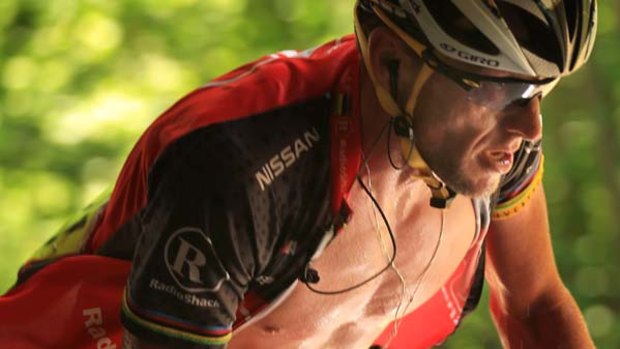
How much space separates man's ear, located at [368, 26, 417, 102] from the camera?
1644 millimetres

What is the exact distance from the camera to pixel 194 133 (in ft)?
5.05

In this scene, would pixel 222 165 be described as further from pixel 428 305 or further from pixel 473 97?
pixel 428 305

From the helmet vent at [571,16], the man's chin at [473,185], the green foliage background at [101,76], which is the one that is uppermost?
the helmet vent at [571,16]

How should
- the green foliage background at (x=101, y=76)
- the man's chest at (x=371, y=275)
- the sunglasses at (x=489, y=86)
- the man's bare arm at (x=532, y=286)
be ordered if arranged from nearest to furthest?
the sunglasses at (x=489, y=86), the man's chest at (x=371, y=275), the man's bare arm at (x=532, y=286), the green foliage background at (x=101, y=76)

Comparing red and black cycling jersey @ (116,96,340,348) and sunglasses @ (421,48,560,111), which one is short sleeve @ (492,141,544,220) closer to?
sunglasses @ (421,48,560,111)

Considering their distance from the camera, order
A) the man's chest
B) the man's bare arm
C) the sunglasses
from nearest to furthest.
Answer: the sunglasses < the man's chest < the man's bare arm

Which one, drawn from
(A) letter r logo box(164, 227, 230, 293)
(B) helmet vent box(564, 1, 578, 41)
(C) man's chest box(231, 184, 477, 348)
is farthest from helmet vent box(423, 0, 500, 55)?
(A) letter r logo box(164, 227, 230, 293)

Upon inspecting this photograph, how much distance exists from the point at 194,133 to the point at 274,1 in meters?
2.22

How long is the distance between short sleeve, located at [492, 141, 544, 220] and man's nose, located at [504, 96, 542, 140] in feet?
0.58

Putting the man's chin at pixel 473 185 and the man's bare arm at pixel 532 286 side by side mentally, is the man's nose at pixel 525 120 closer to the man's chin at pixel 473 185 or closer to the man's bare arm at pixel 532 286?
the man's chin at pixel 473 185

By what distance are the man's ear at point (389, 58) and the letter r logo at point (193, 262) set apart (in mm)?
307

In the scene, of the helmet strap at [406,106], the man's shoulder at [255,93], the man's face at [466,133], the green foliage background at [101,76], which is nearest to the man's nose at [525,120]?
the man's face at [466,133]

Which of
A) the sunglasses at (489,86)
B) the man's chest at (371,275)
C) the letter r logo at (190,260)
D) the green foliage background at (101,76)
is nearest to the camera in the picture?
the letter r logo at (190,260)

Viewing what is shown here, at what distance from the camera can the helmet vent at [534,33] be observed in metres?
1.59
